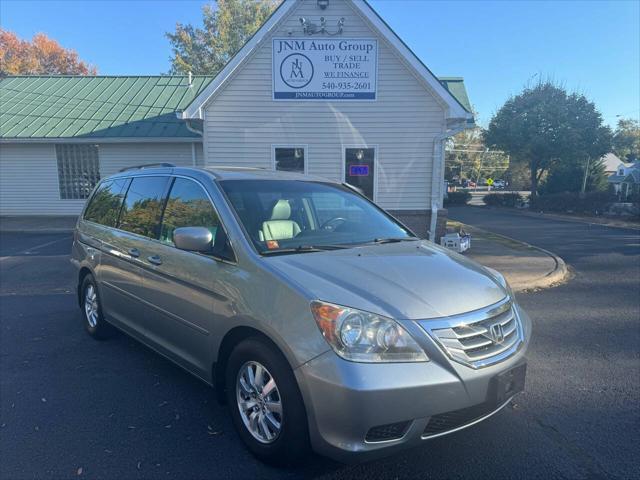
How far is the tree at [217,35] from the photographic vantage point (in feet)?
126

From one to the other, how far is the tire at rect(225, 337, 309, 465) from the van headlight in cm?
37

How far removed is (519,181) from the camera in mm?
67938

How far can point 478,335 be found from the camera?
2561 mm

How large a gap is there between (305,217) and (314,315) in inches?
53.8

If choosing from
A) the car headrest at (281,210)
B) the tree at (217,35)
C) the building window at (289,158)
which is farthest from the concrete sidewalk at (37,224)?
the tree at (217,35)

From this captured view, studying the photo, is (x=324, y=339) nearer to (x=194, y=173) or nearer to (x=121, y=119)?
(x=194, y=173)

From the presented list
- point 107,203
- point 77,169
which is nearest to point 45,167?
point 77,169

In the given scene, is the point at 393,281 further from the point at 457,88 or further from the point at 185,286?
the point at 457,88

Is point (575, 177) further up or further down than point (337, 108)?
further down

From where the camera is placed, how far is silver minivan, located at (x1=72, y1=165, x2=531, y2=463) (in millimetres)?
2326

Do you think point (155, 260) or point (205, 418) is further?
point (155, 260)

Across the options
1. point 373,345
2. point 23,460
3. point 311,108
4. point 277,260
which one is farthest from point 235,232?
point 311,108

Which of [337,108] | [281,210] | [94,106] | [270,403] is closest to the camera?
[270,403]

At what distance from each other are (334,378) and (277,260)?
86cm
